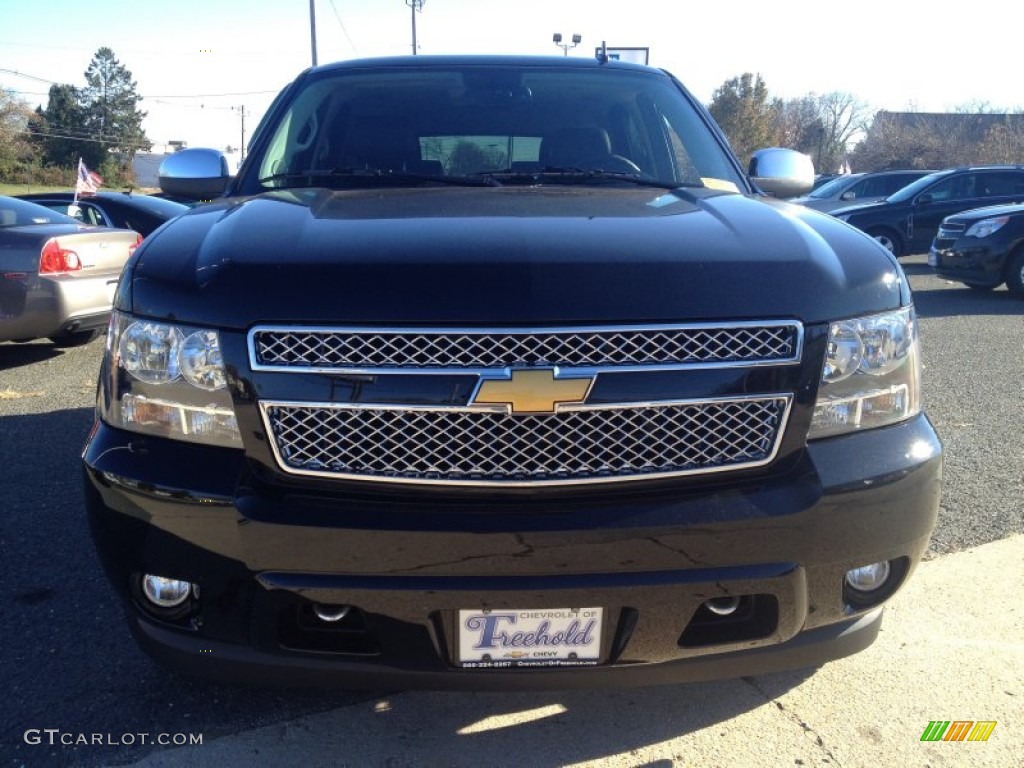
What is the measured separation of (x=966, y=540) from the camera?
371 cm

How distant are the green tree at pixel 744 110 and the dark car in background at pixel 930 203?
47.3 metres

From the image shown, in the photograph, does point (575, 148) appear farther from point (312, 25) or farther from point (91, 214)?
point (312, 25)

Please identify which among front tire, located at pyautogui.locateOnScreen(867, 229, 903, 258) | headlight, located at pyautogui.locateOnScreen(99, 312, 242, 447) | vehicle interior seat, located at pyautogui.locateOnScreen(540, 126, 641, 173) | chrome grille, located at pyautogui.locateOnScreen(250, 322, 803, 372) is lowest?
front tire, located at pyautogui.locateOnScreen(867, 229, 903, 258)

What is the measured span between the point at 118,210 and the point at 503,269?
10.3 metres

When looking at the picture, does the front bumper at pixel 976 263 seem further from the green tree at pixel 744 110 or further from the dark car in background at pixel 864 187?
the green tree at pixel 744 110

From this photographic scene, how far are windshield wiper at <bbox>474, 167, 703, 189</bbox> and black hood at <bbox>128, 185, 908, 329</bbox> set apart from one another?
2.00 ft

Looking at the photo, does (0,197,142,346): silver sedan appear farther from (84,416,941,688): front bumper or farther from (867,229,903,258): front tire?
(867,229,903,258): front tire

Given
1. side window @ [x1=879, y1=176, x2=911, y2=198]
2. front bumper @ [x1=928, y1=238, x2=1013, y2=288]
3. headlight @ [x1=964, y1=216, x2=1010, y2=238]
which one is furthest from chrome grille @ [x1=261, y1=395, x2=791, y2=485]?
side window @ [x1=879, y1=176, x2=911, y2=198]

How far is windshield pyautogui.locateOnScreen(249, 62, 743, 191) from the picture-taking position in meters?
3.28

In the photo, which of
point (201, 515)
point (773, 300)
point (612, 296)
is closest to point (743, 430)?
point (773, 300)

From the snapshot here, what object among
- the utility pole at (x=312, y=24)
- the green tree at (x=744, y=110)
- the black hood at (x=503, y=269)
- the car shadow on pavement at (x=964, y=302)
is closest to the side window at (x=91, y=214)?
the black hood at (x=503, y=269)

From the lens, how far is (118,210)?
10961 mm

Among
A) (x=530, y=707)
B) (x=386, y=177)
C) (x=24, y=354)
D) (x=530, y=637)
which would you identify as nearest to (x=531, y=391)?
(x=530, y=637)

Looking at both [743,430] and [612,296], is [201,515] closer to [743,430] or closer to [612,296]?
[612,296]
